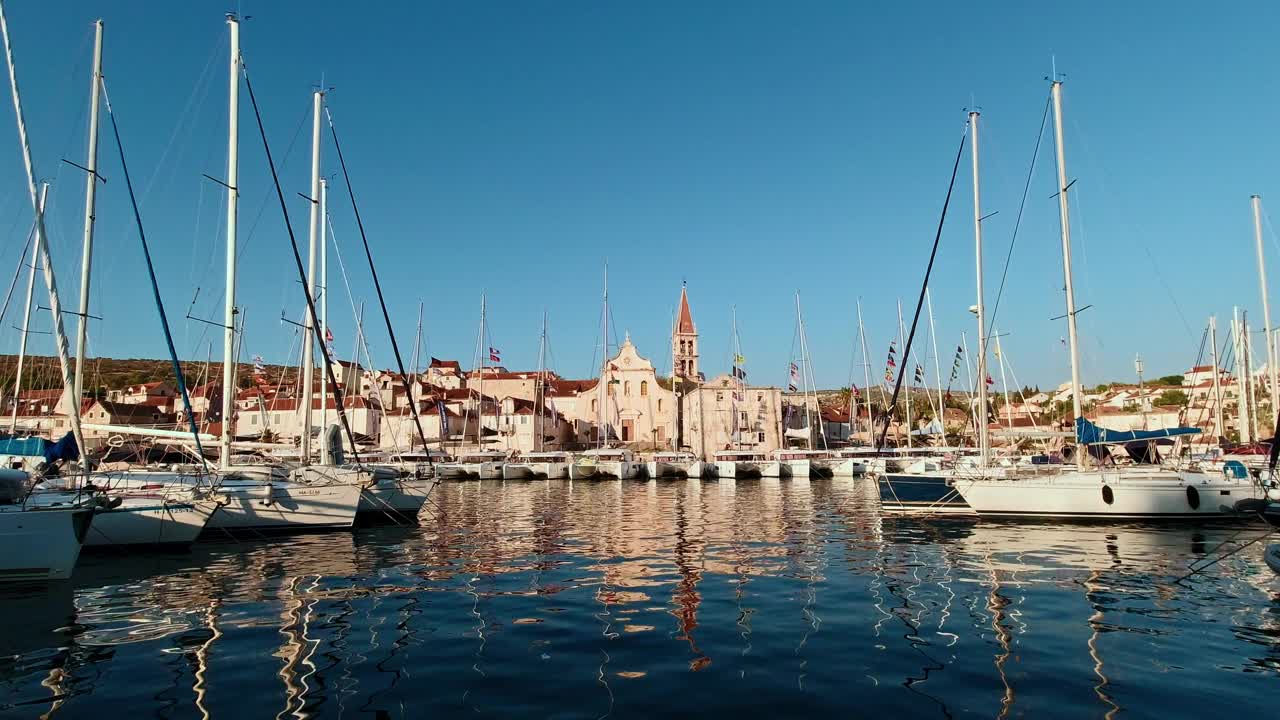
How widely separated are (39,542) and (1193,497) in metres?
30.4

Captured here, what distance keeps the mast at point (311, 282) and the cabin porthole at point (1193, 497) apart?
96.7 feet

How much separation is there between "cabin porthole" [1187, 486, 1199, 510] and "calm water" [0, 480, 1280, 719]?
13.7 ft

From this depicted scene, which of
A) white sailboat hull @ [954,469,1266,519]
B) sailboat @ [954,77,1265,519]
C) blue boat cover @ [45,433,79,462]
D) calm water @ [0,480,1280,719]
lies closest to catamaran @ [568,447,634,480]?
sailboat @ [954,77,1265,519]

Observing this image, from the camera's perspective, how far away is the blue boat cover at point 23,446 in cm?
2278

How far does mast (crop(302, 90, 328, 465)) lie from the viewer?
2831cm

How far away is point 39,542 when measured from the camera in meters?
14.4

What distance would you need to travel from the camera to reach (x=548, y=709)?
312 inches

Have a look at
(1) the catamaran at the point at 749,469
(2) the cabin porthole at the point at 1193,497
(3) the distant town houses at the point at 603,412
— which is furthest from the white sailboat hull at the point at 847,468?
(2) the cabin porthole at the point at 1193,497

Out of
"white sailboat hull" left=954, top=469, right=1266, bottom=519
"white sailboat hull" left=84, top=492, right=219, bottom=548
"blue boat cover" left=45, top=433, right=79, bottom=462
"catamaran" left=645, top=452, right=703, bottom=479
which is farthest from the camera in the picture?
"catamaran" left=645, top=452, right=703, bottom=479

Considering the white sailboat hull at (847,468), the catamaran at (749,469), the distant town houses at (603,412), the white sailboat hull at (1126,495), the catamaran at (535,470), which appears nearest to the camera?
the white sailboat hull at (1126,495)

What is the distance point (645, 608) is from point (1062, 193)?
23791 millimetres

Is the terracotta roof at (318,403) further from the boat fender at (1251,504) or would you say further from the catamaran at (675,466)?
the boat fender at (1251,504)

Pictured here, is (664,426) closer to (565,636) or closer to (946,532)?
(946,532)

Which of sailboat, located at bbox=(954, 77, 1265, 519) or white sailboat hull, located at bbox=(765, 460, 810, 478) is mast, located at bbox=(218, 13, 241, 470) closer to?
sailboat, located at bbox=(954, 77, 1265, 519)
